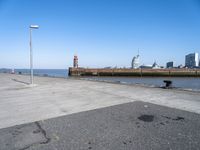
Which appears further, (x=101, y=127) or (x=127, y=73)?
(x=127, y=73)

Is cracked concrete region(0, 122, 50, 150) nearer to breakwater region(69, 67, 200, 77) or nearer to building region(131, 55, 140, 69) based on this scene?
breakwater region(69, 67, 200, 77)

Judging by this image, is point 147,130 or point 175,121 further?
point 175,121

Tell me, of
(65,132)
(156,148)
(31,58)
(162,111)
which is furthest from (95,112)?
(31,58)

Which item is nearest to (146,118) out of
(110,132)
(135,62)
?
(110,132)

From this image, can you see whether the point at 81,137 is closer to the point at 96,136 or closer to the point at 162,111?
the point at 96,136

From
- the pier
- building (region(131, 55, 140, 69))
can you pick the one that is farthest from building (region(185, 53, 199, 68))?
the pier

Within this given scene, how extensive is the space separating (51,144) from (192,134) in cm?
353

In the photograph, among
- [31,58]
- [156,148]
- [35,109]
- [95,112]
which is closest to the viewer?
[156,148]

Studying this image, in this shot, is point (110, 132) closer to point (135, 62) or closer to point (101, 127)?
point (101, 127)

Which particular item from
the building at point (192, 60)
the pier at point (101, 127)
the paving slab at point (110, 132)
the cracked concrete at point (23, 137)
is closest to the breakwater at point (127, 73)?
the pier at point (101, 127)

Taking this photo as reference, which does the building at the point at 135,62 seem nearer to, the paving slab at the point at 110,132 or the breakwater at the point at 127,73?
the breakwater at the point at 127,73

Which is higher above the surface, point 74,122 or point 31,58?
point 31,58

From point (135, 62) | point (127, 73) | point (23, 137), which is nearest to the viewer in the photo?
point (23, 137)

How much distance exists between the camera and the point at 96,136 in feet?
13.5
